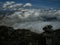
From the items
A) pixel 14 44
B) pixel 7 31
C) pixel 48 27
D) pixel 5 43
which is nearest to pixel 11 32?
pixel 7 31

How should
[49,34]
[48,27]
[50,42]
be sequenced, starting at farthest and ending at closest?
1. [48,27]
2. [49,34]
3. [50,42]

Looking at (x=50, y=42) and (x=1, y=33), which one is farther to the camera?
(x=1, y=33)

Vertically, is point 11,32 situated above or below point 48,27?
below

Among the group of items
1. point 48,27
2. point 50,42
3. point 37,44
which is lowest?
point 37,44

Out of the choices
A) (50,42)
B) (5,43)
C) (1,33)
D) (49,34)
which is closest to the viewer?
(50,42)

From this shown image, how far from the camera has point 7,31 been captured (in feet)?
626

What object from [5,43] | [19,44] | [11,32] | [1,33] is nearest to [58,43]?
[19,44]

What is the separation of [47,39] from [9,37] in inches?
2695

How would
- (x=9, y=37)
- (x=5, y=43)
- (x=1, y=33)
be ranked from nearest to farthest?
(x=5, y=43), (x=9, y=37), (x=1, y=33)

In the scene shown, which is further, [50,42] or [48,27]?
[48,27]

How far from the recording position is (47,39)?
123m

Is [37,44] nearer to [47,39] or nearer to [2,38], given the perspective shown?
[47,39]

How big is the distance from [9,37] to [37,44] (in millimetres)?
44063

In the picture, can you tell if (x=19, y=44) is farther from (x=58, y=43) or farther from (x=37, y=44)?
(x=58, y=43)
